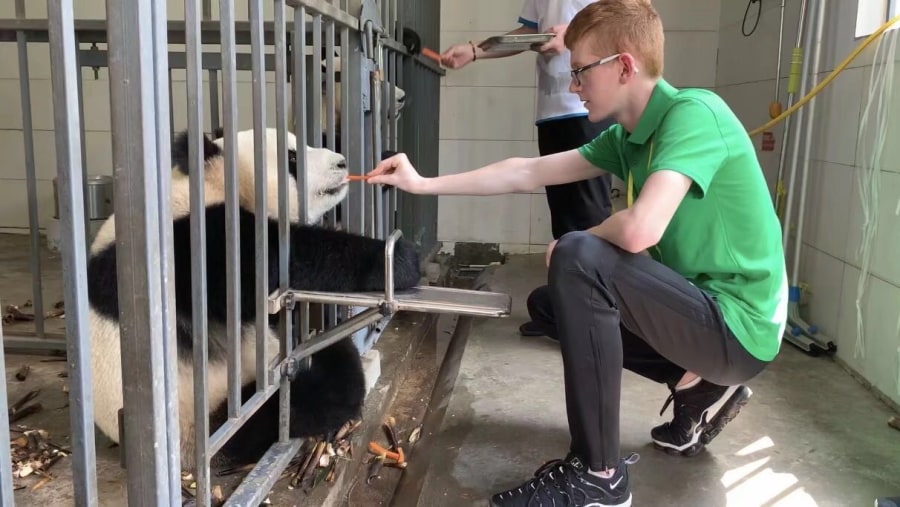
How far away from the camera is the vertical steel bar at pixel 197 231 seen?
4.20 feet

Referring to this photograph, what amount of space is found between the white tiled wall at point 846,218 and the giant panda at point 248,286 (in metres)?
1.68

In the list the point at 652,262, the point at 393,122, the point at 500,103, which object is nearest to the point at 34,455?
the point at 652,262

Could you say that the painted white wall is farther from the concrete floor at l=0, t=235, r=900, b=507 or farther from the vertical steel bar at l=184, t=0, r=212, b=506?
the vertical steel bar at l=184, t=0, r=212, b=506

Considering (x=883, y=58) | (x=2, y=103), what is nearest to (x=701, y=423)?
(x=883, y=58)

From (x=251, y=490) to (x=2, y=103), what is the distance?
16.5 ft

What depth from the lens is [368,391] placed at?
2504mm

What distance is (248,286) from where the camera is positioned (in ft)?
5.71

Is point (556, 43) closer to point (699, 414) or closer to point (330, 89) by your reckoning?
point (330, 89)

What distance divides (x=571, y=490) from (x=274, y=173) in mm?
1124

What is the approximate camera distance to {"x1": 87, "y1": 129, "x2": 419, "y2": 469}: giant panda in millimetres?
1635

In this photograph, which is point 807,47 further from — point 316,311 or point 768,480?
point 316,311

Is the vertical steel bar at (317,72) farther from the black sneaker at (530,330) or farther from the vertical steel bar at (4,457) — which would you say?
the black sneaker at (530,330)

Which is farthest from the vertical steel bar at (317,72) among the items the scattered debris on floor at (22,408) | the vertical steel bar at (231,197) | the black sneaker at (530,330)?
the black sneaker at (530,330)

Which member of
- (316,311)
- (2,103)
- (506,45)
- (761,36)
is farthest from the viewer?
(2,103)
